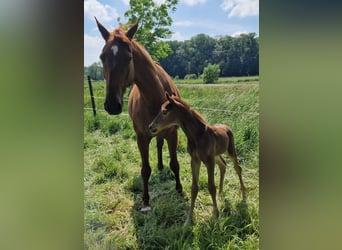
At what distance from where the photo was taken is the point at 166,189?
1.45m

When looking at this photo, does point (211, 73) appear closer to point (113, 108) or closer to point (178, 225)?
point (113, 108)

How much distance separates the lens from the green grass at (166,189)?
1312 mm

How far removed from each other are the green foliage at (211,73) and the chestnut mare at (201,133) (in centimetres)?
14

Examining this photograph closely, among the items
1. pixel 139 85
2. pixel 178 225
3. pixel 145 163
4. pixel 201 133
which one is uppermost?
pixel 139 85

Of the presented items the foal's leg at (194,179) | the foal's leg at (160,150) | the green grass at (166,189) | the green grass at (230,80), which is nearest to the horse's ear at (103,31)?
the green grass at (166,189)

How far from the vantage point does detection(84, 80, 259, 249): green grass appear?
1.31 meters

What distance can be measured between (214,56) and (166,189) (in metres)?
0.61

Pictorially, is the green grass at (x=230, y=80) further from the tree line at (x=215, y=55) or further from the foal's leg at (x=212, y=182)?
the foal's leg at (x=212, y=182)

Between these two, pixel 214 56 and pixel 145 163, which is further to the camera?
pixel 145 163

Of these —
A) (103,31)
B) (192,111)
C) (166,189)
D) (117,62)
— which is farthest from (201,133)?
(103,31)
